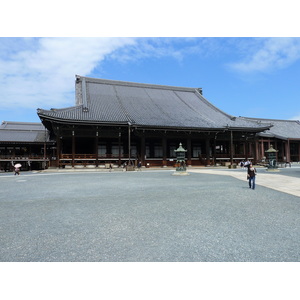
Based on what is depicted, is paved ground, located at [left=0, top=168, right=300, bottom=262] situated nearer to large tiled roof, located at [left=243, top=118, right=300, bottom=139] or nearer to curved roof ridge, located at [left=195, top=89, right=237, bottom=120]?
curved roof ridge, located at [left=195, top=89, right=237, bottom=120]

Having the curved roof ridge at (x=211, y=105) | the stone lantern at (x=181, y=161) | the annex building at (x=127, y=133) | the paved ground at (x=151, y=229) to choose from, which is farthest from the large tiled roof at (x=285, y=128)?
the paved ground at (x=151, y=229)

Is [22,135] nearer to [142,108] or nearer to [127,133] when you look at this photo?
[127,133]

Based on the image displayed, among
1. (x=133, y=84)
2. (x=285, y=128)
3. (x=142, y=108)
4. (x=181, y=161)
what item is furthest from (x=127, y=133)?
(x=285, y=128)

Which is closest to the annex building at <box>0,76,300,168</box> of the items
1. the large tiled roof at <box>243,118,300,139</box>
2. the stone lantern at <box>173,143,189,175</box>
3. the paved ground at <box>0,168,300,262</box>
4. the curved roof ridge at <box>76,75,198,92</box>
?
the curved roof ridge at <box>76,75,198,92</box>

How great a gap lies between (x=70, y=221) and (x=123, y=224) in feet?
4.29

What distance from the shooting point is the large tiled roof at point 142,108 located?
2548 centimetres

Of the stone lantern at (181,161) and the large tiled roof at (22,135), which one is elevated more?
the large tiled roof at (22,135)

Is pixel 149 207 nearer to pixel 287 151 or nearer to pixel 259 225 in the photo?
pixel 259 225

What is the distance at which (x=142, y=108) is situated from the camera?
30672mm

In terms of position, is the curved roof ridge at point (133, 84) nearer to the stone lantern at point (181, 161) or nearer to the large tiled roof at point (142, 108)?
the large tiled roof at point (142, 108)

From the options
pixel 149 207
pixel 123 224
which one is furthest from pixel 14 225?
pixel 149 207

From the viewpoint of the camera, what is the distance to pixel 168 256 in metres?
3.45

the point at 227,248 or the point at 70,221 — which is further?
the point at 70,221

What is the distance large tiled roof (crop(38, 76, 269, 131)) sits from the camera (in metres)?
25.5
